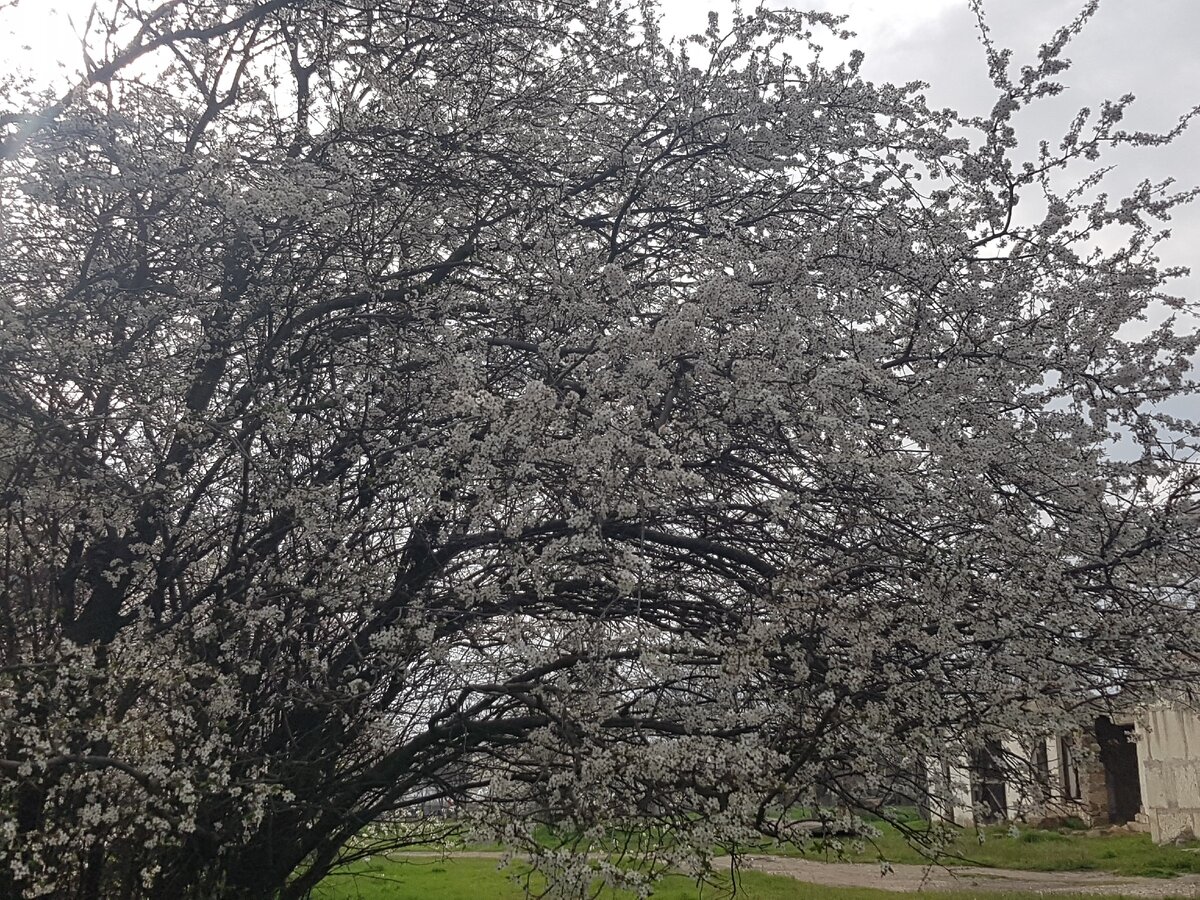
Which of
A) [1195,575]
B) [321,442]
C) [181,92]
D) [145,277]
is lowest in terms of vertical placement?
[1195,575]

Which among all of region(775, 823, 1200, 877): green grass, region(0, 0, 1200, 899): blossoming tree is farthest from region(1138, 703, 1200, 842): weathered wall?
region(0, 0, 1200, 899): blossoming tree

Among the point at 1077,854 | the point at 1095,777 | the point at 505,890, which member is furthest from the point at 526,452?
the point at 1095,777

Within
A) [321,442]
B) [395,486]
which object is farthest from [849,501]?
[321,442]

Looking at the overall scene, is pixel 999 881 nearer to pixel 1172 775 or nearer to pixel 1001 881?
pixel 1001 881

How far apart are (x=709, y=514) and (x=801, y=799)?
Result: 143cm

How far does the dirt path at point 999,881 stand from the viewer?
46.8 ft

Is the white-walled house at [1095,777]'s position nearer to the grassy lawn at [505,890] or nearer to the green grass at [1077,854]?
the green grass at [1077,854]

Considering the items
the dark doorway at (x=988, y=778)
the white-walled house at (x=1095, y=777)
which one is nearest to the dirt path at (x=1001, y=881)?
the white-walled house at (x=1095, y=777)

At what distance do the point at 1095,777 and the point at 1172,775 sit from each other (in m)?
5.61

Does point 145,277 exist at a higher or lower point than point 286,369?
higher

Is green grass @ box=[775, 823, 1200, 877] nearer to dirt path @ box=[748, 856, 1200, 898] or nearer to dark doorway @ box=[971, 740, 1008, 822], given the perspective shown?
dirt path @ box=[748, 856, 1200, 898]

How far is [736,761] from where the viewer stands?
4.19 meters

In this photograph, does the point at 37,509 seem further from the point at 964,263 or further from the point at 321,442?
the point at 964,263

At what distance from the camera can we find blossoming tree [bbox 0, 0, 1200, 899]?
4.54m
